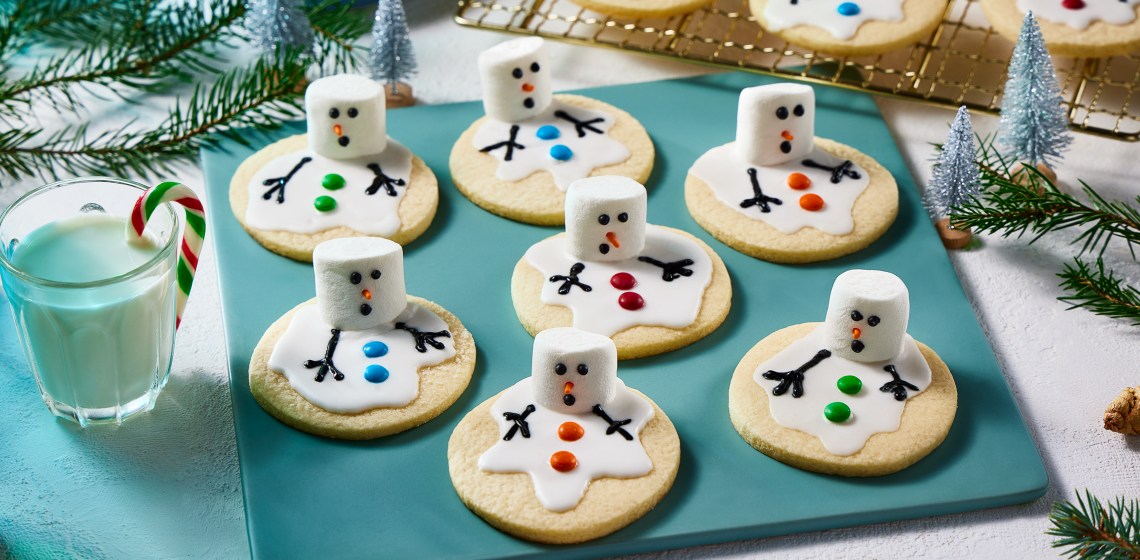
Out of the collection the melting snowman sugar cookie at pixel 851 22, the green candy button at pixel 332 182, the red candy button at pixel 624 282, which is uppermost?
the melting snowman sugar cookie at pixel 851 22

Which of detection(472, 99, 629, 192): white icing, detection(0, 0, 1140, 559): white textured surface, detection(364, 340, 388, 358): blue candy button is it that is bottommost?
detection(0, 0, 1140, 559): white textured surface

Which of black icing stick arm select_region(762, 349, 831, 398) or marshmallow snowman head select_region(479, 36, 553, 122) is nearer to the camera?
black icing stick arm select_region(762, 349, 831, 398)

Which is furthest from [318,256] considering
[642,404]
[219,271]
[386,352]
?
[642,404]

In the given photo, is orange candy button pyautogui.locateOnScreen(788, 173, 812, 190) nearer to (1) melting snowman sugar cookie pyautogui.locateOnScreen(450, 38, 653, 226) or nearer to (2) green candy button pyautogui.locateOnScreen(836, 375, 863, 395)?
(1) melting snowman sugar cookie pyautogui.locateOnScreen(450, 38, 653, 226)

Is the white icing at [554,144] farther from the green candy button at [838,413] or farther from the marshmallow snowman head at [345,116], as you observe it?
the green candy button at [838,413]

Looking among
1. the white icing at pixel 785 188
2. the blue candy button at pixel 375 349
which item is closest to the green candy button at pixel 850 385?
the white icing at pixel 785 188

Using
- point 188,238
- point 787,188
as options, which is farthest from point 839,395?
point 188,238

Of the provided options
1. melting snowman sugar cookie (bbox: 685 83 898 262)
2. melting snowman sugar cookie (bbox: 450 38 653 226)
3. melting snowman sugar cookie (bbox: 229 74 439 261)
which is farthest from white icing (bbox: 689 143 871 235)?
melting snowman sugar cookie (bbox: 229 74 439 261)
